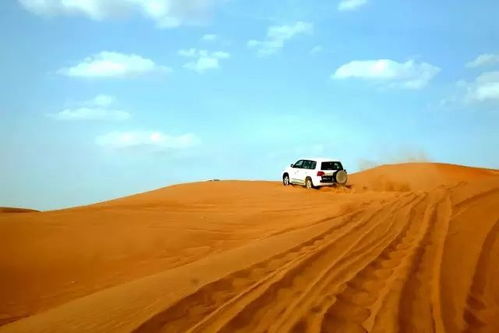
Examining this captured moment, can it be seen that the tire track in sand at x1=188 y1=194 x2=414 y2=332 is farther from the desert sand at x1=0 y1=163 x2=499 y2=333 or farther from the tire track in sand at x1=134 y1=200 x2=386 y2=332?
the tire track in sand at x1=134 y1=200 x2=386 y2=332

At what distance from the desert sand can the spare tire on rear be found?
6545 millimetres

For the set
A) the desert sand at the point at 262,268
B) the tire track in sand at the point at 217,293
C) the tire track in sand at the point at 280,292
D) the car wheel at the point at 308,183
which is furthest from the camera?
the car wheel at the point at 308,183

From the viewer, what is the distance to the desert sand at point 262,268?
18.4 feet

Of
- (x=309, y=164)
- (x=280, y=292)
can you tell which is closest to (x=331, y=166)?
(x=309, y=164)

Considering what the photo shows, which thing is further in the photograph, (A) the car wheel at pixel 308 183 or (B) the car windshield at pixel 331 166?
(A) the car wheel at pixel 308 183

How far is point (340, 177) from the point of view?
25.6 meters

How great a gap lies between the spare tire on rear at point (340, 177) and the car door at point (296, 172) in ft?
7.06

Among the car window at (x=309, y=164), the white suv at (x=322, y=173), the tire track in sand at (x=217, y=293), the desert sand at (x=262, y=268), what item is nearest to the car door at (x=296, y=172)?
the car window at (x=309, y=164)

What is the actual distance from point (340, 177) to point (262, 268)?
1811 centimetres

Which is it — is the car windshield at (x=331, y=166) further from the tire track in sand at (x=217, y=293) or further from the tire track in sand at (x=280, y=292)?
the tire track in sand at (x=217, y=293)

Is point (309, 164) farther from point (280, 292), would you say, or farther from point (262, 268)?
point (280, 292)

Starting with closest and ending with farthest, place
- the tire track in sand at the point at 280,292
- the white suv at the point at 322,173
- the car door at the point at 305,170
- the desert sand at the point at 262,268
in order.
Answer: the tire track in sand at the point at 280,292
the desert sand at the point at 262,268
the white suv at the point at 322,173
the car door at the point at 305,170

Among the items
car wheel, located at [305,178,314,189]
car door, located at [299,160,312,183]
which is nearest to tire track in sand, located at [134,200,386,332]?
car wheel, located at [305,178,314,189]

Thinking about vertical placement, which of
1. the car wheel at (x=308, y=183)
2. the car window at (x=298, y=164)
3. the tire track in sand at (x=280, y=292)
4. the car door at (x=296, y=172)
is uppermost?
the car window at (x=298, y=164)
